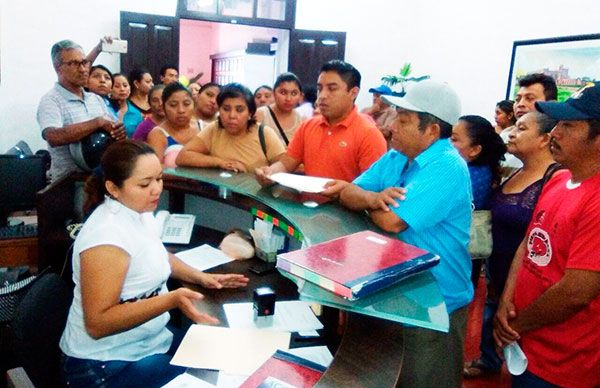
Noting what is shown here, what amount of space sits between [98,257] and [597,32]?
5530 millimetres

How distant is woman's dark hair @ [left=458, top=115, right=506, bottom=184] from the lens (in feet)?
8.91

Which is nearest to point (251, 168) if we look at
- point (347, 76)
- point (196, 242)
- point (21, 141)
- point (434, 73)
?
point (196, 242)

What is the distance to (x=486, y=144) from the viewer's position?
272cm

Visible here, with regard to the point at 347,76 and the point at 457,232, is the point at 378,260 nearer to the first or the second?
the point at 457,232

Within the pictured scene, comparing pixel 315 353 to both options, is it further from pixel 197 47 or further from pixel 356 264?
pixel 197 47

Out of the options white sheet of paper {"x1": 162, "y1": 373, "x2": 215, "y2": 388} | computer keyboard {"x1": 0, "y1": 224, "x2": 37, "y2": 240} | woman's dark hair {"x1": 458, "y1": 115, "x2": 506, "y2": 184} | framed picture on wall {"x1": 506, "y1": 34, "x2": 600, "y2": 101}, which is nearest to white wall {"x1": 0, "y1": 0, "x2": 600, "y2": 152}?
framed picture on wall {"x1": 506, "y1": 34, "x2": 600, "y2": 101}

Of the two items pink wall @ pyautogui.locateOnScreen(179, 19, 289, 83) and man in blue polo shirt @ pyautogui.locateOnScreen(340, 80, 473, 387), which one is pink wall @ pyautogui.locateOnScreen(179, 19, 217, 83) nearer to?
pink wall @ pyautogui.locateOnScreen(179, 19, 289, 83)

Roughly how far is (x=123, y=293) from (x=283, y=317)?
57cm

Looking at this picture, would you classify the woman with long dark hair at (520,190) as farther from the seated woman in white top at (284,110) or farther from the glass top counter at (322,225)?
the seated woman in white top at (284,110)

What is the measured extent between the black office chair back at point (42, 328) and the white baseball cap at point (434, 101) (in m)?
1.37

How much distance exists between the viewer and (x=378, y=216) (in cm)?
170

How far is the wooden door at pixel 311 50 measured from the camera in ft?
25.3

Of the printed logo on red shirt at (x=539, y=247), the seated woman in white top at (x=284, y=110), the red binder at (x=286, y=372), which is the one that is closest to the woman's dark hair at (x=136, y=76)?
the seated woman in white top at (x=284, y=110)

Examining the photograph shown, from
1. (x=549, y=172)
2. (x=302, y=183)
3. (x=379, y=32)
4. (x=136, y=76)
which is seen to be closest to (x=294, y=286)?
(x=302, y=183)
